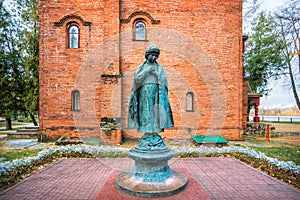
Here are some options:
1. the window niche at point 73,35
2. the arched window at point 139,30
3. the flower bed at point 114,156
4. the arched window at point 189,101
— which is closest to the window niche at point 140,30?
the arched window at point 139,30

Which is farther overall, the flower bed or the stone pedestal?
the flower bed

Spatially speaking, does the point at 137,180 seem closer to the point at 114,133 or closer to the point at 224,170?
the point at 224,170

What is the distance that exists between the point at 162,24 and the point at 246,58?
1590cm

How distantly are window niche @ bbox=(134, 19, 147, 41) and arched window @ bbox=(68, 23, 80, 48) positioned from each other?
3.33m

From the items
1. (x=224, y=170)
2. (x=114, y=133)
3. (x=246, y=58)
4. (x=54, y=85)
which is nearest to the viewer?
(x=224, y=170)

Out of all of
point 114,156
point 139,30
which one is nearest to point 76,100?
point 114,156

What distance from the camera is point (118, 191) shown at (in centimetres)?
416

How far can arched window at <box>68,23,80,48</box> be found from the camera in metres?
11.3

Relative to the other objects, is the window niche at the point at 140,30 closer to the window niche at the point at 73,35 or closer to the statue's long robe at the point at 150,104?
the window niche at the point at 73,35

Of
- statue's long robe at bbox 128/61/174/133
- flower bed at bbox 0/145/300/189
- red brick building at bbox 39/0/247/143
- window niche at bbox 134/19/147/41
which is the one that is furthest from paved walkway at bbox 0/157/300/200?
window niche at bbox 134/19/147/41

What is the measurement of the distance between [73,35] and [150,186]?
10109 millimetres

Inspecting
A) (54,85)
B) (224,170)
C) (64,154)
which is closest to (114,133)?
(64,154)

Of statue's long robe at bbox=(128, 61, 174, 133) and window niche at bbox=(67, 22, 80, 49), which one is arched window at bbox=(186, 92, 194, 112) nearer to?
window niche at bbox=(67, 22, 80, 49)

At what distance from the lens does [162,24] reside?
443 inches
